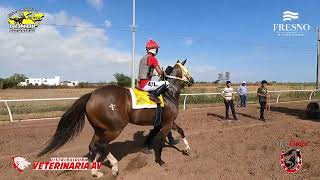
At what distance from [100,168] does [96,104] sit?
147cm

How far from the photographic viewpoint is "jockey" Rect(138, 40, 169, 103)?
7.32m

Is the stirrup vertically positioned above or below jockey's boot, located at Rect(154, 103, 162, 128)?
above

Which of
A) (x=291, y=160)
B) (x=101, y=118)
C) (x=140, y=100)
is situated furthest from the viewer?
(x=291, y=160)

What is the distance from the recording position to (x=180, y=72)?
312 inches

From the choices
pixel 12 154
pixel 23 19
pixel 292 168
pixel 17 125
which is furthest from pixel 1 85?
pixel 292 168

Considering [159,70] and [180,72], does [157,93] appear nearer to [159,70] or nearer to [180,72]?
[159,70]

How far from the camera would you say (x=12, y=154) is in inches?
326

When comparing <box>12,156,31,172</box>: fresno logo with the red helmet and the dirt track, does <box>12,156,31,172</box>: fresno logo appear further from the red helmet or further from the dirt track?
the red helmet

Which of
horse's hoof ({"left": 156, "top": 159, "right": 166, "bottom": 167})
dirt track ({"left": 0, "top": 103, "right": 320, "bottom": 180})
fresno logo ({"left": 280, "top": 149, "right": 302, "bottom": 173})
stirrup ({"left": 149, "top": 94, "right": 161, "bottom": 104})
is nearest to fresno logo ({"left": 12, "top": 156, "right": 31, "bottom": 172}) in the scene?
dirt track ({"left": 0, "top": 103, "right": 320, "bottom": 180})

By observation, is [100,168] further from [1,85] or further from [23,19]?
[1,85]

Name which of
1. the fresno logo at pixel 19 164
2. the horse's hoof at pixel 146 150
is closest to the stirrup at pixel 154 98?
the horse's hoof at pixel 146 150

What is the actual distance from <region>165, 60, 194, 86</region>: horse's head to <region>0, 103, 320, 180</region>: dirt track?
186cm

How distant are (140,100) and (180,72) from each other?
1438mm

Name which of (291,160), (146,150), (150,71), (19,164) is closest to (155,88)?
(150,71)
